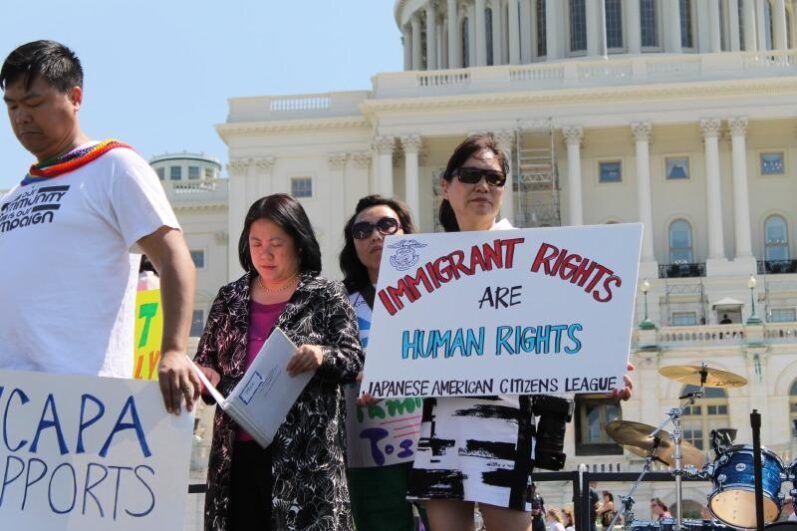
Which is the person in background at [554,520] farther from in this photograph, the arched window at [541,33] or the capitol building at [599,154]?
the arched window at [541,33]

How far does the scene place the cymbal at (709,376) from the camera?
53.2 feet

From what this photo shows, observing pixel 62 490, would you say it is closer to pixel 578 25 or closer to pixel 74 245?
pixel 74 245

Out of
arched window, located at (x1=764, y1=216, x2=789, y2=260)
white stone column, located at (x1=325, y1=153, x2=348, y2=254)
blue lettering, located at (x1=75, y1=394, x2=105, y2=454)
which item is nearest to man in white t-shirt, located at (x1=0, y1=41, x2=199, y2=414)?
blue lettering, located at (x1=75, y1=394, x2=105, y2=454)

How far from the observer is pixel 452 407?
6719 millimetres

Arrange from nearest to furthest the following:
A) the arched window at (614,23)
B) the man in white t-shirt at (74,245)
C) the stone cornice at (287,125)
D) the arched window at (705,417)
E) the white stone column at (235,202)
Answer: the man in white t-shirt at (74,245) → the arched window at (705,417) → the white stone column at (235,202) → the stone cornice at (287,125) → the arched window at (614,23)

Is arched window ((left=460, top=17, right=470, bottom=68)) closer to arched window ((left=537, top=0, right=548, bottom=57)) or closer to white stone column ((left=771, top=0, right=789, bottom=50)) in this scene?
arched window ((left=537, top=0, right=548, bottom=57))

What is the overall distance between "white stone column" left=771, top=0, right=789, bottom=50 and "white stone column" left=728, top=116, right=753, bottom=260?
65.1 ft

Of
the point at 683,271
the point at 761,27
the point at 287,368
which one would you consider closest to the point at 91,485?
the point at 287,368

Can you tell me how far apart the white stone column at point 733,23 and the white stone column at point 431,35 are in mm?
16151

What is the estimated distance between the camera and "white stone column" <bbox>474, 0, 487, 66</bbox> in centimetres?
7938

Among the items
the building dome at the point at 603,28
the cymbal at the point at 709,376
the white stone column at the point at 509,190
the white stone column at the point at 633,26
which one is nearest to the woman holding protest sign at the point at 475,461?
the cymbal at the point at 709,376

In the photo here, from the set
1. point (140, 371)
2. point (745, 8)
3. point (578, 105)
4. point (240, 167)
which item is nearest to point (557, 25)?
point (745, 8)

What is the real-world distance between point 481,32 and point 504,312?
74330 mm

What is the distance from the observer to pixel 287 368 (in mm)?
6699
